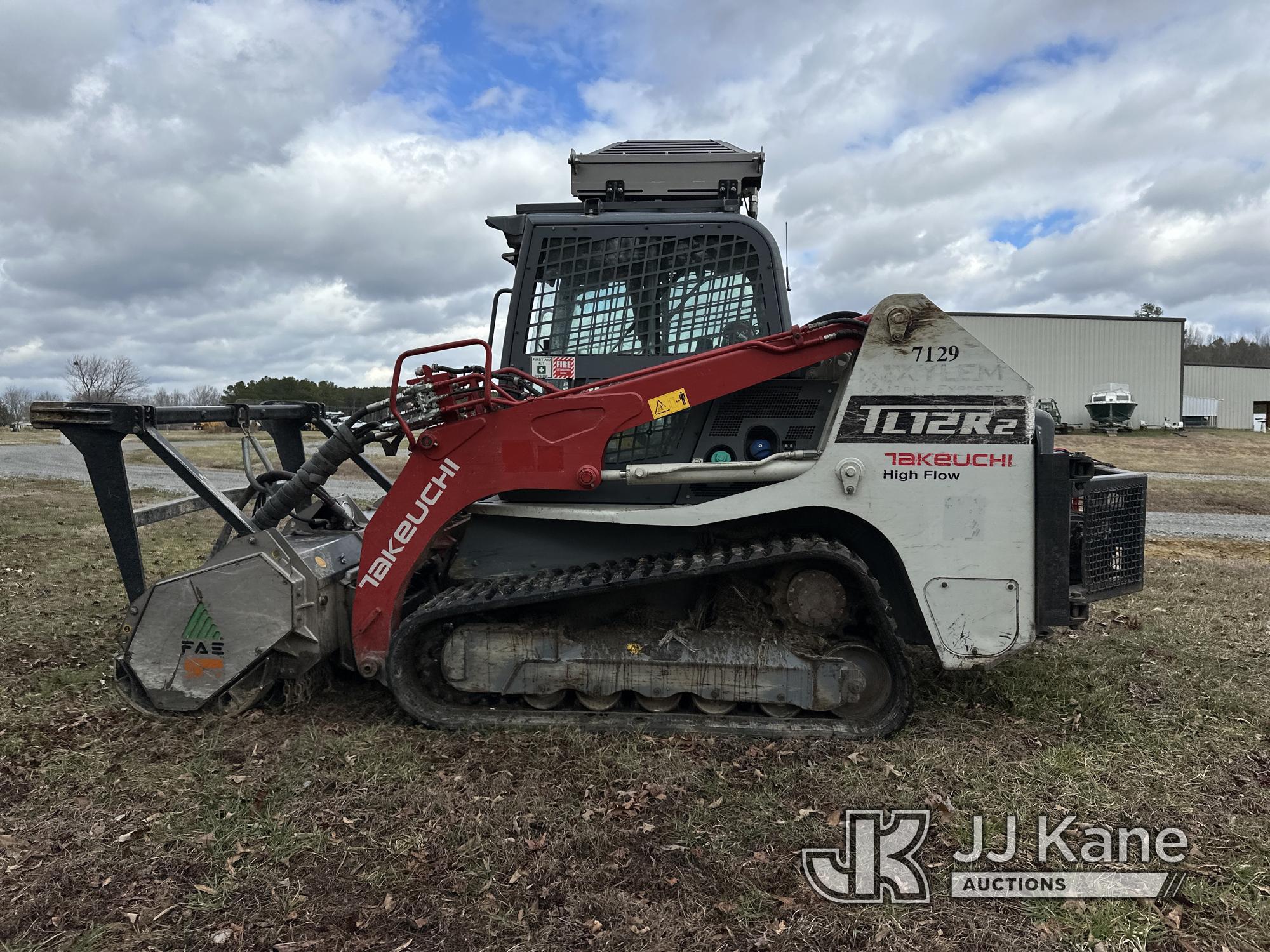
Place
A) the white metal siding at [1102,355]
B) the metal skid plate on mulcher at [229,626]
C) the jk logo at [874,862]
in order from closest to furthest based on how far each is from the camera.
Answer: the jk logo at [874,862] → the metal skid plate on mulcher at [229,626] → the white metal siding at [1102,355]

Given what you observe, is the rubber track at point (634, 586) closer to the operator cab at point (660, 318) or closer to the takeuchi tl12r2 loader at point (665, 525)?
the takeuchi tl12r2 loader at point (665, 525)

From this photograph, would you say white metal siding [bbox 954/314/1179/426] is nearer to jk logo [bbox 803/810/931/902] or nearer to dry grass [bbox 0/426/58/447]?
jk logo [bbox 803/810/931/902]

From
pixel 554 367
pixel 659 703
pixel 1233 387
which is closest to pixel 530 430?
pixel 554 367

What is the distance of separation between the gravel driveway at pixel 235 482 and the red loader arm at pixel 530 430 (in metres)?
7.36

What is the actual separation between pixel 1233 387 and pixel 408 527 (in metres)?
54.7

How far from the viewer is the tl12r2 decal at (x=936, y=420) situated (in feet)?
12.9

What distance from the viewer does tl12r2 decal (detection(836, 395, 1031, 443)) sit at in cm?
394

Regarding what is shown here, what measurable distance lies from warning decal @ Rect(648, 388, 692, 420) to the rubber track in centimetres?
75

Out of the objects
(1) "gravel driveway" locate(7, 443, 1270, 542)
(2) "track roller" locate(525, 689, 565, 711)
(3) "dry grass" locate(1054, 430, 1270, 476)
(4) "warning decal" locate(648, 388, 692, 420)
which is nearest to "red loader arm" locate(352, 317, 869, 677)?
(4) "warning decal" locate(648, 388, 692, 420)

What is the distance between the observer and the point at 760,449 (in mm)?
4477

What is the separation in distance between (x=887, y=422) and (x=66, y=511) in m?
13.2

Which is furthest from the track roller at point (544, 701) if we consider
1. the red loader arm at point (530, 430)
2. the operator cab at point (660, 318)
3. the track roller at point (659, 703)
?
the operator cab at point (660, 318)

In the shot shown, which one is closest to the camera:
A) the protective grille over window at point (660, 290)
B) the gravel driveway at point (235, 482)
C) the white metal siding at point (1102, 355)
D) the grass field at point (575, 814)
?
the grass field at point (575, 814)

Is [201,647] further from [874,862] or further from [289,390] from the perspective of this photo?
[289,390]
